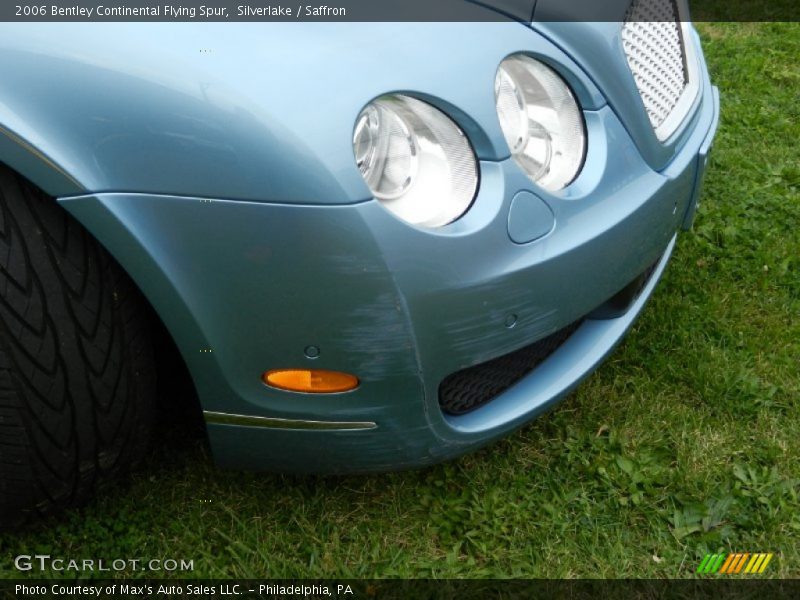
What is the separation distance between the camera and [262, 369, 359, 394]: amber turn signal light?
175 centimetres

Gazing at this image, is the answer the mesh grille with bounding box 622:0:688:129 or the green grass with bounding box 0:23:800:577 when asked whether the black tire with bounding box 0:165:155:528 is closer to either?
the green grass with bounding box 0:23:800:577

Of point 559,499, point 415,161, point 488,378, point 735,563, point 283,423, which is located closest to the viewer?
point 415,161

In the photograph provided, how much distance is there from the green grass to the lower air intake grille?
0.31m

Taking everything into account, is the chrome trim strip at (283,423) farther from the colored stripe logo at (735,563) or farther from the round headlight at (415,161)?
the colored stripe logo at (735,563)

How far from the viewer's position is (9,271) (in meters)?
1.67

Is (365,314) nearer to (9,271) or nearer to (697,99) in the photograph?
(9,271)

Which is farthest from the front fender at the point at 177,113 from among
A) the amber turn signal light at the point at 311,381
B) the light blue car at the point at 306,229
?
the amber turn signal light at the point at 311,381

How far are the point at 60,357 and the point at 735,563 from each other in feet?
4.71

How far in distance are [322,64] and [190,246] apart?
1.21ft

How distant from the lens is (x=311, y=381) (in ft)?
5.78

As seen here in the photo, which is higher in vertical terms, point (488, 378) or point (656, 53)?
point (656, 53)

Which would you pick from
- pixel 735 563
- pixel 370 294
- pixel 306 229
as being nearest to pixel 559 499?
pixel 735 563

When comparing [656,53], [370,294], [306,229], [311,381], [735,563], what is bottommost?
[735,563]

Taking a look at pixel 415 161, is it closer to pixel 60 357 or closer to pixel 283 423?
pixel 283 423
